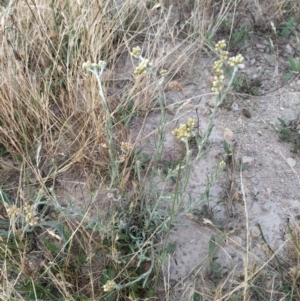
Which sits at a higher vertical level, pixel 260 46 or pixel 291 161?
pixel 260 46

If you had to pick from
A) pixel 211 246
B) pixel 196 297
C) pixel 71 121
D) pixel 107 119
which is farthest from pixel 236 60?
pixel 71 121

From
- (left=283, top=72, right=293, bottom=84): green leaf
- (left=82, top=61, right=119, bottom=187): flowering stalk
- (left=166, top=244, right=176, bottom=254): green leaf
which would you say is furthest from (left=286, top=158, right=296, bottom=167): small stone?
(left=82, top=61, right=119, bottom=187): flowering stalk

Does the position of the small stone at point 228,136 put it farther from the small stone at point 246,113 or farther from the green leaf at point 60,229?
the green leaf at point 60,229

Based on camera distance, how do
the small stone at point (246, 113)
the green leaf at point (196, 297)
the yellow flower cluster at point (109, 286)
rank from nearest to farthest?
the yellow flower cluster at point (109, 286), the green leaf at point (196, 297), the small stone at point (246, 113)

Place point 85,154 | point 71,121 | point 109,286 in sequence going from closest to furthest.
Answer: point 109,286
point 85,154
point 71,121

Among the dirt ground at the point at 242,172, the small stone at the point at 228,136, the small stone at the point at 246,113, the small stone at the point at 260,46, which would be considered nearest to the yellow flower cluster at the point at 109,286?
the dirt ground at the point at 242,172

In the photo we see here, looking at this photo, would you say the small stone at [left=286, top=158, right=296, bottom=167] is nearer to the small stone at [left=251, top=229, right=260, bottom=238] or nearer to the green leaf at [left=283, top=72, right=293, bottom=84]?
the small stone at [left=251, top=229, right=260, bottom=238]

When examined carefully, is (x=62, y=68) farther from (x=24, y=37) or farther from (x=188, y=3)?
(x=188, y=3)

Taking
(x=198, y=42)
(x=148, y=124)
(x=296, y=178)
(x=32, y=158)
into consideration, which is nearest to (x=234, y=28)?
(x=198, y=42)

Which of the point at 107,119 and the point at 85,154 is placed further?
the point at 85,154

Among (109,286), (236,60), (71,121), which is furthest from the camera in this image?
(71,121)

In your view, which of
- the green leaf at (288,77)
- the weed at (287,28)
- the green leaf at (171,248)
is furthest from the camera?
the weed at (287,28)

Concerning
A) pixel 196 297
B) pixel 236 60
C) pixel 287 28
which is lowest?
pixel 196 297

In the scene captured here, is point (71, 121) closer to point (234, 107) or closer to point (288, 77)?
point (234, 107)
